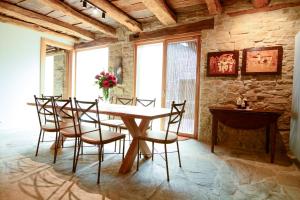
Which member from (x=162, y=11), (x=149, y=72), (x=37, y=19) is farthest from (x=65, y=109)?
(x=149, y=72)

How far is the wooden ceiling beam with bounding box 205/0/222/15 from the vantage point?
3.21 m

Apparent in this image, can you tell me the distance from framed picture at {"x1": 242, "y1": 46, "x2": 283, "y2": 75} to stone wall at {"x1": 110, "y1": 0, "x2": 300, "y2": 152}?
0.25 ft

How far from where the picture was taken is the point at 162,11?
3523 mm

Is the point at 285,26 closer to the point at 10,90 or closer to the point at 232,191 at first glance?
the point at 232,191

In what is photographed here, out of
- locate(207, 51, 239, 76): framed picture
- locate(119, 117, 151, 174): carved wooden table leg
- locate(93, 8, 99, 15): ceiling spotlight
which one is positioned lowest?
locate(119, 117, 151, 174): carved wooden table leg

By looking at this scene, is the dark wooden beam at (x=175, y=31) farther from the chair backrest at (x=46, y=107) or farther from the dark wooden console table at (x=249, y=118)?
the chair backrest at (x=46, y=107)

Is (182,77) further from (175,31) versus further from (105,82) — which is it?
(105,82)

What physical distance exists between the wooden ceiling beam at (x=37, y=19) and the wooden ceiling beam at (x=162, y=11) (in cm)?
220

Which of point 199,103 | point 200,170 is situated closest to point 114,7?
point 199,103

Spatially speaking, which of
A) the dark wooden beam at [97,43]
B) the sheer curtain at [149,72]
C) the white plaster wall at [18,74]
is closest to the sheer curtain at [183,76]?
the sheer curtain at [149,72]

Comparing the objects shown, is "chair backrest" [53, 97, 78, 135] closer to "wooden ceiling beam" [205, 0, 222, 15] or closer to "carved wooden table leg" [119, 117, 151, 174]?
"carved wooden table leg" [119, 117, 151, 174]

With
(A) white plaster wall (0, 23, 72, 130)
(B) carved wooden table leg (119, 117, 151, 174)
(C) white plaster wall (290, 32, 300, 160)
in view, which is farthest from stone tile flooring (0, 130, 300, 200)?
(A) white plaster wall (0, 23, 72, 130)

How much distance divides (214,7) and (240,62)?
1.03m

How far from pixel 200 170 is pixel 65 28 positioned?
4.22m
